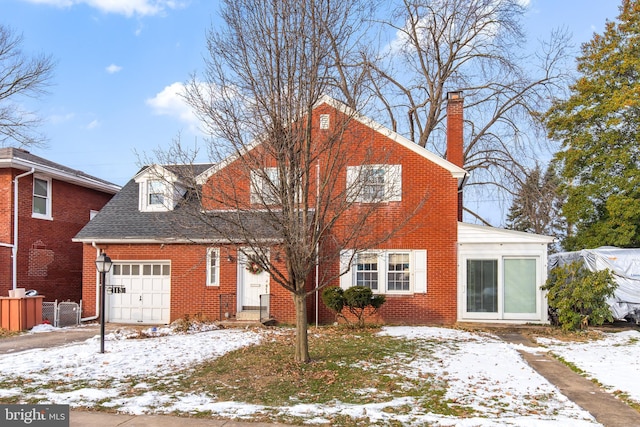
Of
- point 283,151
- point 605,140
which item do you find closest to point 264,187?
point 283,151

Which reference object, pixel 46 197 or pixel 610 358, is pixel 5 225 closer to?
pixel 46 197

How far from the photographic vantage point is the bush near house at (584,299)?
45.8 feet

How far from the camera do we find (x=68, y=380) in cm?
843

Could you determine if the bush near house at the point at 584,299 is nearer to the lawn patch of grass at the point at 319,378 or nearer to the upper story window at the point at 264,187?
the lawn patch of grass at the point at 319,378

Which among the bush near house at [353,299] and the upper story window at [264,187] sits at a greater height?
the upper story window at [264,187]

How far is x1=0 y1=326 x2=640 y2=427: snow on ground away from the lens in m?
6.69

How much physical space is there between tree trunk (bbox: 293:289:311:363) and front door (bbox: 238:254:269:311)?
6957 mm

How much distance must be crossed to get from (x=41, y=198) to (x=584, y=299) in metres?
18.3

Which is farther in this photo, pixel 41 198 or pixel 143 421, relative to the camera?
pixel 41 198

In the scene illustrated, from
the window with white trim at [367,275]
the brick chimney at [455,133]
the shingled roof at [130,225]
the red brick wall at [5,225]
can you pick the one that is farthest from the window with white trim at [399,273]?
the red brick wall at [5,225]

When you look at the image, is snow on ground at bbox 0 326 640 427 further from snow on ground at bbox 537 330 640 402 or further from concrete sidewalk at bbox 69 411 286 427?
concrete sidewalk at bbox 69 411 286 427

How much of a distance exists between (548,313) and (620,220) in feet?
24.4

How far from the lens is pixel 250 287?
16.2 meters

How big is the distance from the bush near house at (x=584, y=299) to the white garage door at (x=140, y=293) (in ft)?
39.7
